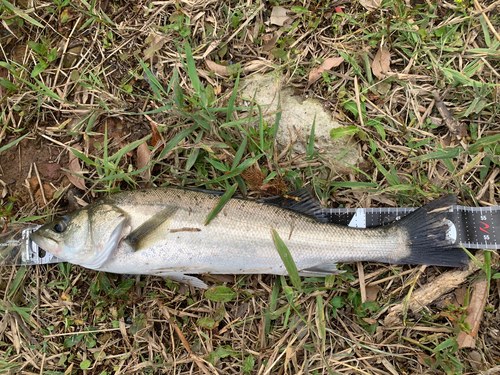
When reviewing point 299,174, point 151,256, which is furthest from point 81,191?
point 299,174

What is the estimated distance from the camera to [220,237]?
313 cm

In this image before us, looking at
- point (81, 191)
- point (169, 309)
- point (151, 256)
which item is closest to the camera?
point (151, 256)

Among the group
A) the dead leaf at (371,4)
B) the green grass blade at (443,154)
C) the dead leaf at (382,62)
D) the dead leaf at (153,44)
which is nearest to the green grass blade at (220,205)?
the dead leaf at (153,44)

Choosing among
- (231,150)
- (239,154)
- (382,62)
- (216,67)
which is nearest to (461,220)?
(382,62)

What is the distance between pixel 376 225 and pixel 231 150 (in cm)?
178

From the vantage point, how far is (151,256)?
3.09 meters

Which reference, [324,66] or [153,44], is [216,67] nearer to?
[153,44]

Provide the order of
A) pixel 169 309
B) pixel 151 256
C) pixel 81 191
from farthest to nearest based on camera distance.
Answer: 1. pixel 81 191
2. pixel 169 309
3. pixel 151 256

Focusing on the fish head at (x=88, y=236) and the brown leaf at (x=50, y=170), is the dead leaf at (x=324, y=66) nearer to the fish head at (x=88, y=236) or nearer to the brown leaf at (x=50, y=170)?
the fish head at (x=88, y=236)

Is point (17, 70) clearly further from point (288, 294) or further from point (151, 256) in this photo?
point (288, 294)

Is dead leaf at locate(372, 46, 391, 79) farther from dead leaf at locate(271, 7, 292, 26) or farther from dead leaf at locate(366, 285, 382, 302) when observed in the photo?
dead leaf at locate(366, 285, 382, 302)

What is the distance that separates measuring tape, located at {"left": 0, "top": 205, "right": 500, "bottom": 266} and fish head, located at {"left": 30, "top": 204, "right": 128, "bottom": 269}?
56cm

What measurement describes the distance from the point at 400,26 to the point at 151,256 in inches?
145

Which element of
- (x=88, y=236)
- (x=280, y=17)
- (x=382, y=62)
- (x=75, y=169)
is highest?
(x=280, y=17)
